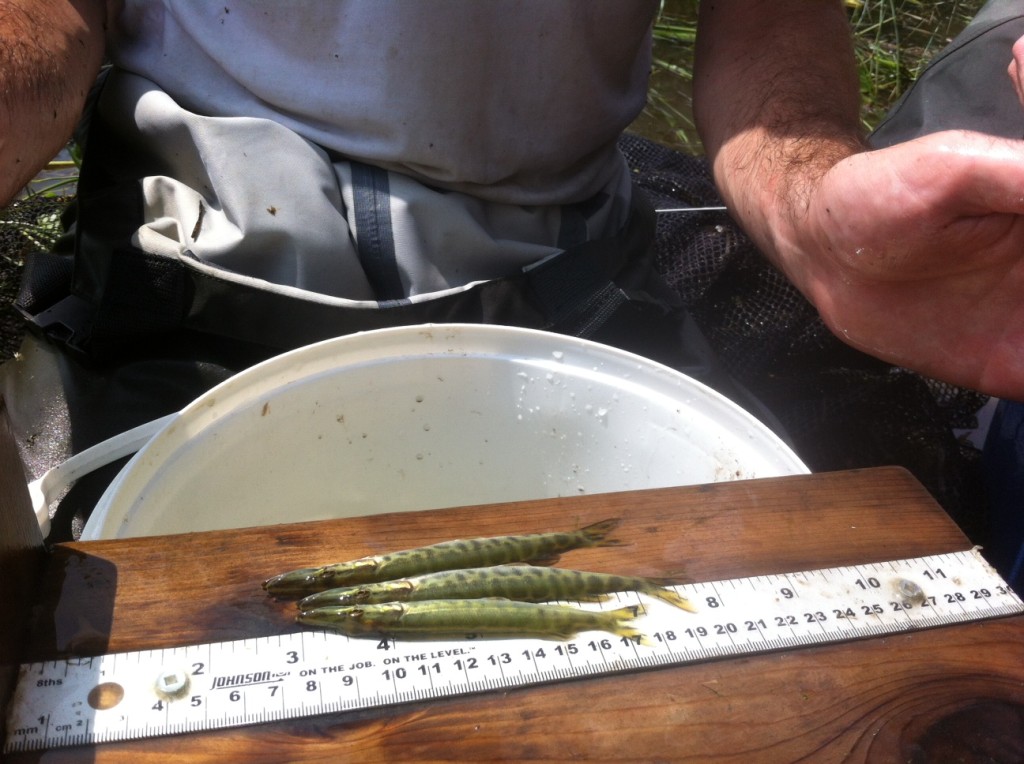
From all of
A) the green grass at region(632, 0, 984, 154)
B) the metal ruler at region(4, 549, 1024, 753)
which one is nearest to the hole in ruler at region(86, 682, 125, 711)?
the metal ruler at region(4, 549, 1024, 753)

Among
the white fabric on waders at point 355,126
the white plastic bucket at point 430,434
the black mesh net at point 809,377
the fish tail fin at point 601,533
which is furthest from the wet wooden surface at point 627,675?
the black mesh net at point 809,377

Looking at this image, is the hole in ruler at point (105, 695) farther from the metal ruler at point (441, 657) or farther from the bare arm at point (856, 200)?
the bare arm at point (856, 200)

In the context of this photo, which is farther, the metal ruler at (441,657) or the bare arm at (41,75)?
the bare arm at (41,75)

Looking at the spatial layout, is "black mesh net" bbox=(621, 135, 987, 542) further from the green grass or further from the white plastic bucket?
the green grass

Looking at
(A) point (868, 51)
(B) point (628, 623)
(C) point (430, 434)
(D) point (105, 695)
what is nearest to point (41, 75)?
(C) point (430, 434)

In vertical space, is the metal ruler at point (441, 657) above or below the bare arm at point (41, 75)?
below

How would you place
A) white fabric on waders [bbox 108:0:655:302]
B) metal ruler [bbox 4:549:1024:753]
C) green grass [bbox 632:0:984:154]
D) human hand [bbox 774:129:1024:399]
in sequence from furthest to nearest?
green grass [bbox 632:0:984:154] < white fabric on waders [bbox 108:0:655:302] < human hand [bbox 774:129:1024:399] < metal ruler [bbox 4:549:1024:753]

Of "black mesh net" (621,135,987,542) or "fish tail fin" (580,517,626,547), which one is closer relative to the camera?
"fish tail fin" (580,517,626,547)
